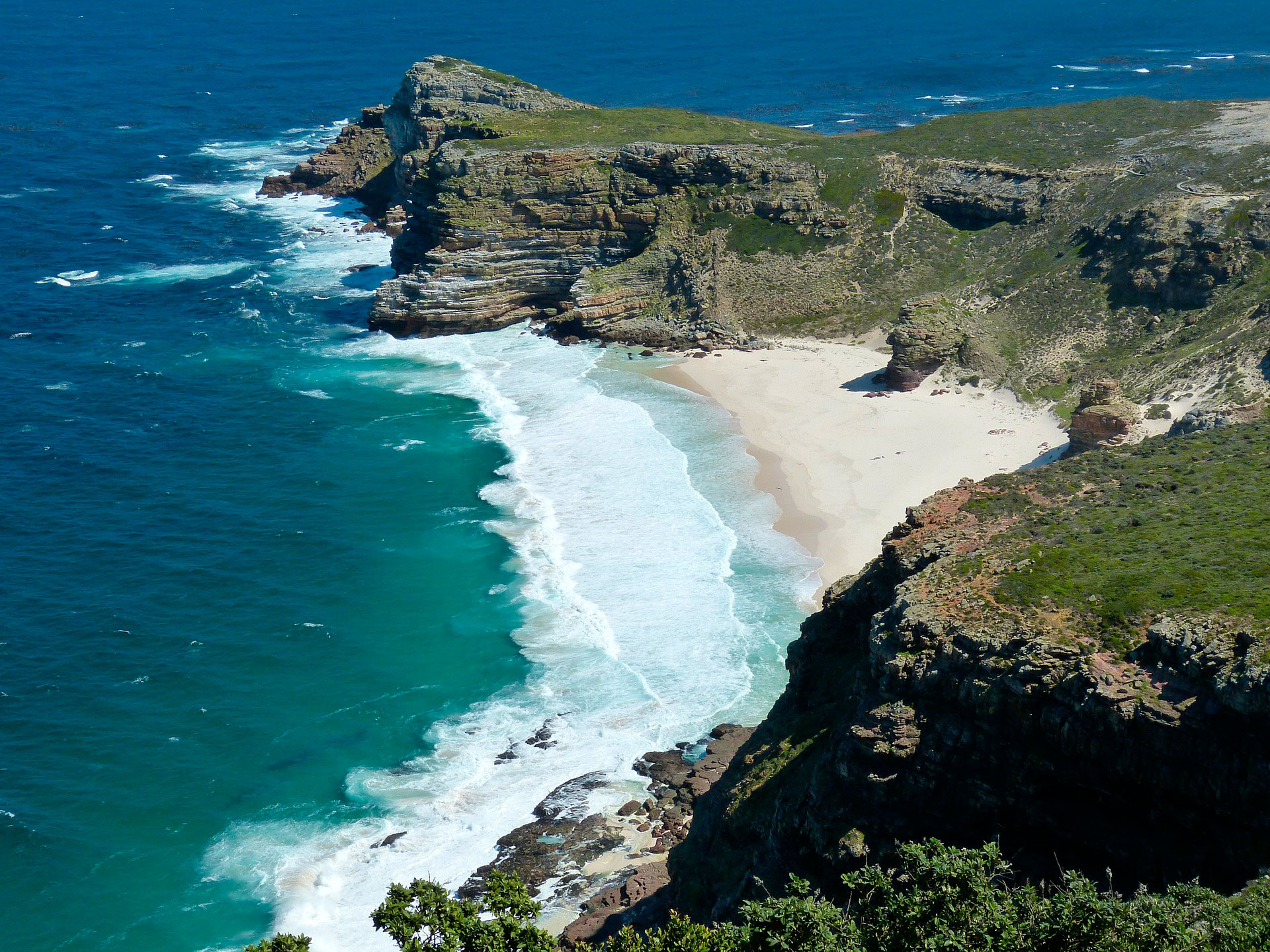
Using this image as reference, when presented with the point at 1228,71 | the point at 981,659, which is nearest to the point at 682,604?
the point at 981,659

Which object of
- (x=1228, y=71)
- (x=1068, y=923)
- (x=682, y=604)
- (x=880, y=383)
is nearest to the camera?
(x=1068, y=923)

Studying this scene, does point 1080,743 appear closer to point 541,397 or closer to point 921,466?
point 921,466

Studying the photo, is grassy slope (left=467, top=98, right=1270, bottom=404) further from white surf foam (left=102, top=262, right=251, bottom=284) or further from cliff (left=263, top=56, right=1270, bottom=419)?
white surf foam (left=102, top=262, right=251, bottom=284)

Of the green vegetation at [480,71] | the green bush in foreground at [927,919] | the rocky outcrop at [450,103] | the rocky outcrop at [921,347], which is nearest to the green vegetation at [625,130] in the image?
the rocky outcrop at [450,103]

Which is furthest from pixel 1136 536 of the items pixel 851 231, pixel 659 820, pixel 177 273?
pixel 177 273

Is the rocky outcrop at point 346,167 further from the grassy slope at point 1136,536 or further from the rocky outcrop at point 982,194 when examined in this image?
the grassy slope at point 1136,536

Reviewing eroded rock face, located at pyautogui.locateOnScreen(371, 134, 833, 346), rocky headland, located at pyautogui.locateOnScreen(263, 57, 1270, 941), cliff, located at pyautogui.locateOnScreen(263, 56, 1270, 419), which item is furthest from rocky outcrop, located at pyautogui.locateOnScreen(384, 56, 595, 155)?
eroded rock face, located at pyautogui.locateOnScreen(371, 134, 833, 346)
